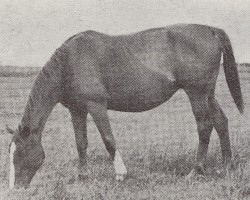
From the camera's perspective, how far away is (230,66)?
5.07 m

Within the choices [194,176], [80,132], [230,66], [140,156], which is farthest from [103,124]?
[230,66]

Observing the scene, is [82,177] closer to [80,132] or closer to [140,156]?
[80,132]

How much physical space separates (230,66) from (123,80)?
142cm

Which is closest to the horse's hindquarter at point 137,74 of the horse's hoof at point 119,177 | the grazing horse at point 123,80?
the grazing horse at point 123,80

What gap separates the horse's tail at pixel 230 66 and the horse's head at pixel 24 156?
251 cm

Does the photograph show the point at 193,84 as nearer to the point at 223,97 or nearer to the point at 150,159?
the point at 150,159

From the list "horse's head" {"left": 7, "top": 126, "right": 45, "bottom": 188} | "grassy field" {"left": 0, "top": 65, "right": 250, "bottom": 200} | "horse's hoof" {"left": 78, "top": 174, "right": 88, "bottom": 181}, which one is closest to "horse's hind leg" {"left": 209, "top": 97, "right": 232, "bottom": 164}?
"grassy field" {"left": 0, "top": 65, "right": 250, "bottom": 200}

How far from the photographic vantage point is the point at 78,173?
450 cm

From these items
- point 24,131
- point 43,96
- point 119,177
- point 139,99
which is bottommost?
point 119,177

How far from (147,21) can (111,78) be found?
4.32 feet

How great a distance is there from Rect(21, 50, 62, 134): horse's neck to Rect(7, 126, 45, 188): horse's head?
0.33ft

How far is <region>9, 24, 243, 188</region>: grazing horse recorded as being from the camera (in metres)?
4.38

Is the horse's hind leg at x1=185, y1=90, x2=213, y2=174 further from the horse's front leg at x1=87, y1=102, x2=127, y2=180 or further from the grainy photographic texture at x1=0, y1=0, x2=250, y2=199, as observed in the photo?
the horse's front leg at x1=87, y1=102, x2=127, y2=180

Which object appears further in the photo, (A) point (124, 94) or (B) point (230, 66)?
(B) point (230, 66)
